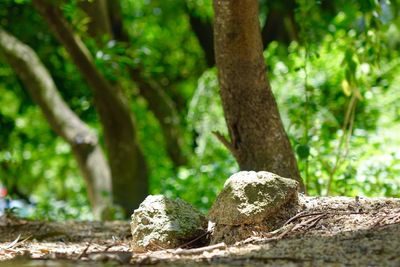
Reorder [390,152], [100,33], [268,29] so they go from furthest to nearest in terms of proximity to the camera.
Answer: [268,29] → [100,33] → [390,152]

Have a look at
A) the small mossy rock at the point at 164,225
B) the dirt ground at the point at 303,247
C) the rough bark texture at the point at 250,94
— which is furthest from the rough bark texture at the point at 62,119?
the small mossy rock at the point at 164,225

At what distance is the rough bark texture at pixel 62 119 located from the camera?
770cm

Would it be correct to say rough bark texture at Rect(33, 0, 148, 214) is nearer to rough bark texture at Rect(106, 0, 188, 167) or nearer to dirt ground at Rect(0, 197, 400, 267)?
rough bark texture at Rect(106, 0, 188, 167)

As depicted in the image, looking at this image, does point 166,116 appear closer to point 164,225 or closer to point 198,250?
point 164,225

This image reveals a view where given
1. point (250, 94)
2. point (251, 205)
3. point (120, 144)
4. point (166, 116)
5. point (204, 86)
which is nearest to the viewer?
point (251, 205)

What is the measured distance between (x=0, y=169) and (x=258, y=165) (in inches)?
322

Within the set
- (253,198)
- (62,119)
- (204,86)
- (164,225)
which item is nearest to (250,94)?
(253,198)

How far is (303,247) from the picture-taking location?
302cm

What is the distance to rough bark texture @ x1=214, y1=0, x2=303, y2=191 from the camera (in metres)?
4.32

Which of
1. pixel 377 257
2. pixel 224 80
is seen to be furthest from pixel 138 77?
pixel 377 257

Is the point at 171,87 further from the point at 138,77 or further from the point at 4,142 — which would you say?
the point at 4,142

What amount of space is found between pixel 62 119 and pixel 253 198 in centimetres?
492

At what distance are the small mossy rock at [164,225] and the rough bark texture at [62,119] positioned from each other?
4.36 meters

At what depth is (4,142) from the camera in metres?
8.91
